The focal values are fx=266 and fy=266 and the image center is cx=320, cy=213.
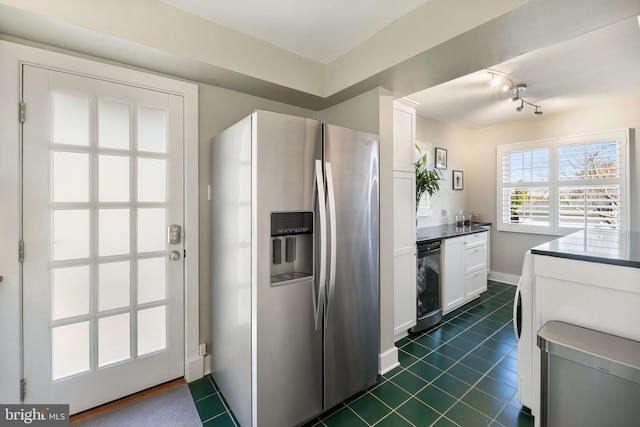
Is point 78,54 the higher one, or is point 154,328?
point 78,54

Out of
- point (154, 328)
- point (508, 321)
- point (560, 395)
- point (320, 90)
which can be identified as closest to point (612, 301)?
point (560, 395)

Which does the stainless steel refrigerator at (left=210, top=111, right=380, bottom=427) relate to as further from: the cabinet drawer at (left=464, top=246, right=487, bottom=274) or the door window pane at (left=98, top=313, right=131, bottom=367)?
the cabinet drawer at (left=464, top=246, right=487, bottom=274)

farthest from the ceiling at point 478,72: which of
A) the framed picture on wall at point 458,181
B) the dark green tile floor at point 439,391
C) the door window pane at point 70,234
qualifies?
the dark green tile floor at point 439,391

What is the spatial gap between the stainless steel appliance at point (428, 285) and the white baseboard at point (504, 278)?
6.91 feet

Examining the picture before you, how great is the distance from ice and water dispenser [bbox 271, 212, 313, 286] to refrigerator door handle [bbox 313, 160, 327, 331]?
7 centimetres

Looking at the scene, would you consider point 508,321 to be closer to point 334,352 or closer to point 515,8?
point 334,352

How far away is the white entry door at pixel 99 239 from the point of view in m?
1.59

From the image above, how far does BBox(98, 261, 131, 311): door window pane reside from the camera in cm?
177

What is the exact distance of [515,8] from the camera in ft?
4.15

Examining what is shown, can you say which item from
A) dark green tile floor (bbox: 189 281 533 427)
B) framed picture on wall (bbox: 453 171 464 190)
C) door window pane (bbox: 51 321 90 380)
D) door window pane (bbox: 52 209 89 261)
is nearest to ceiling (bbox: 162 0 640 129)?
framed picture on wall (bbox: 453 171 464 190)

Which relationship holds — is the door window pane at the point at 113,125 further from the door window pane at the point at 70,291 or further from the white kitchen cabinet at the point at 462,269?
the white kitchen cabinet at the point at 462,269

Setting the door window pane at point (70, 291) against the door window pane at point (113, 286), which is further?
the door window pane at point (113, 286)

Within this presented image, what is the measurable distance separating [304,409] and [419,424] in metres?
0.72

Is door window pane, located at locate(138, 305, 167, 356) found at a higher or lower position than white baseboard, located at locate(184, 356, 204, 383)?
higher
